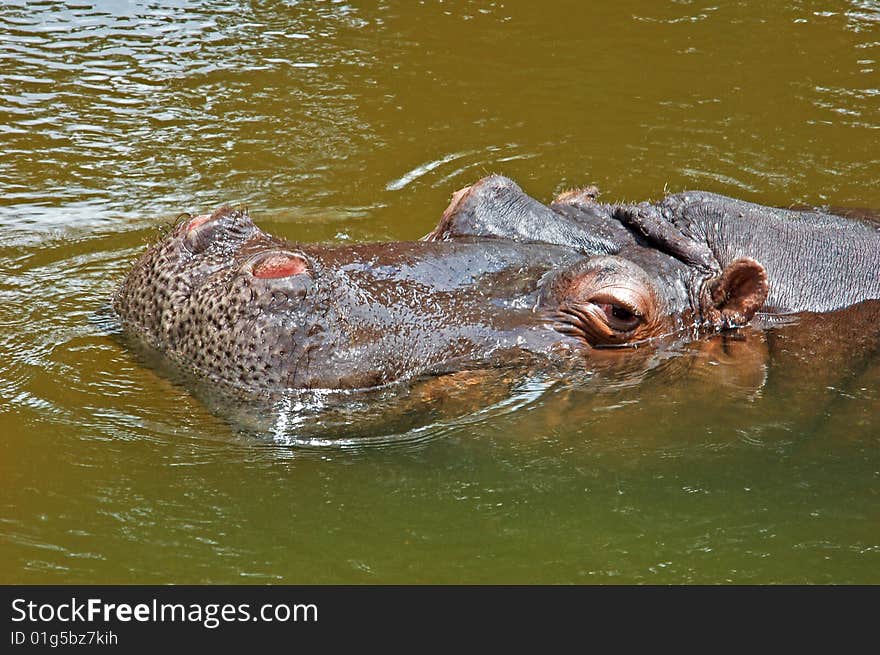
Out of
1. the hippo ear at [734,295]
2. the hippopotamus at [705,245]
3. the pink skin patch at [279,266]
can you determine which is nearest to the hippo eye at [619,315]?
the hippopotamus at [705,245]

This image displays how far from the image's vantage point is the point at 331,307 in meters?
4.80

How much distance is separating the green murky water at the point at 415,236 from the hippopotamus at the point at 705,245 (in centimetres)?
22

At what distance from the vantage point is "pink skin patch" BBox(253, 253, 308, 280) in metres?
4.82

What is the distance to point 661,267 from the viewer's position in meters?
5.49

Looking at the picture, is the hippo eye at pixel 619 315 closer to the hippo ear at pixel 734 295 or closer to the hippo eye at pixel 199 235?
the hippo ear at pixel 734 295

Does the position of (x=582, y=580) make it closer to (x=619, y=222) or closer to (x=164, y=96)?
(x=619, y=222)

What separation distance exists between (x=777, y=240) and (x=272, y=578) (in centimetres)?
289

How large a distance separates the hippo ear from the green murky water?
0.15 metres

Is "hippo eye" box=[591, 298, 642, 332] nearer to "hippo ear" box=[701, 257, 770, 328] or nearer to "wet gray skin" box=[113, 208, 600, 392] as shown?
"wet gray skin" box=[113, 208, 600, 392]

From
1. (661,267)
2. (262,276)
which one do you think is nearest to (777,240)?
(661,267)

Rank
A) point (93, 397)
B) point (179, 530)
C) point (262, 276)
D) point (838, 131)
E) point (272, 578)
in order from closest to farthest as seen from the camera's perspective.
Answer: point (272, 578)
point (179, 530)
point (262, 276)
point (93, 397)
point (838, 131)


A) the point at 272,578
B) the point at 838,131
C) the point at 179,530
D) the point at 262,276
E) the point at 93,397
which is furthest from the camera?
the point at 838,131

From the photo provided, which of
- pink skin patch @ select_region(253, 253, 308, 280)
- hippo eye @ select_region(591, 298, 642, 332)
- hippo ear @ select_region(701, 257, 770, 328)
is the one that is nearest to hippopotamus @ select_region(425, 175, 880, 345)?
hippo ear @ select_region(701, 257, 770, 328)

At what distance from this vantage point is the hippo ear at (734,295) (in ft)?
17.5
